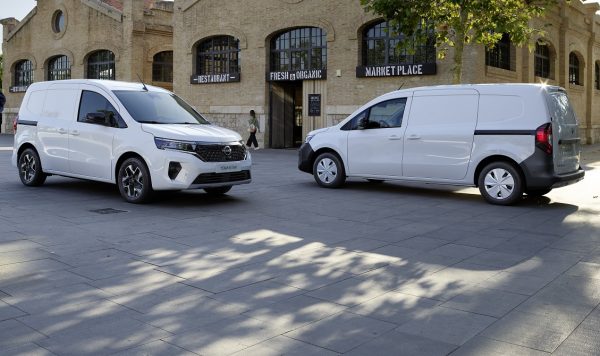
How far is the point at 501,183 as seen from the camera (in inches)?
384

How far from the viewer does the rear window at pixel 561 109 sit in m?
9.43

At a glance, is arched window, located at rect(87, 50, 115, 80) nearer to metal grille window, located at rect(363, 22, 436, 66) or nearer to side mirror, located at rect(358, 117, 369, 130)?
metal grille window, located at rect(363, 22, 436, 66)

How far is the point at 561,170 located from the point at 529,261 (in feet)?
13.4

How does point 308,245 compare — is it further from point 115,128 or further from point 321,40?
point 321,40

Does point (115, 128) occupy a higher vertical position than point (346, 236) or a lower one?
higher

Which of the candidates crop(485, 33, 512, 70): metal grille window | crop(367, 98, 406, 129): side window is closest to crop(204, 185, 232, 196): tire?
crop(367, 98, 406, 129): side window

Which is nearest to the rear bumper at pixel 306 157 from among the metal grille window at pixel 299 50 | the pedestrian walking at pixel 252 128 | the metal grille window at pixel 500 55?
the metal grille window at pixel 500 55

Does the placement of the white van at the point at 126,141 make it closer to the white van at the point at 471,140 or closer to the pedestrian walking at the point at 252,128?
the white van at the point at 471,140

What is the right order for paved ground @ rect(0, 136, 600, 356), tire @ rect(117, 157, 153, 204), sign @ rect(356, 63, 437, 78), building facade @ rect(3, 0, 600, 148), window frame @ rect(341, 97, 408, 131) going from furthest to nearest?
building facade @ rect(3, 0, 600, 148), sign @ rect(356, 63, 437, 78), window frame @ rect(341, 97, 408, 131), tire @ rect(117, 157, 153, 204), paved ground @ rect(0, 136, 600, 356)

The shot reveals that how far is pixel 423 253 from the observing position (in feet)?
20.6

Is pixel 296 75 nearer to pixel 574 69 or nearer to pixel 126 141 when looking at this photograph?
pixel 574 69

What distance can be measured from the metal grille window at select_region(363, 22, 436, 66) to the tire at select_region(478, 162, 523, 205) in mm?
13076

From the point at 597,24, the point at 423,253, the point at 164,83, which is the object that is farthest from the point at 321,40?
the point at 423,253

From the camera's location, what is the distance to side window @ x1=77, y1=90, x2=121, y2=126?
9648 millimetres
